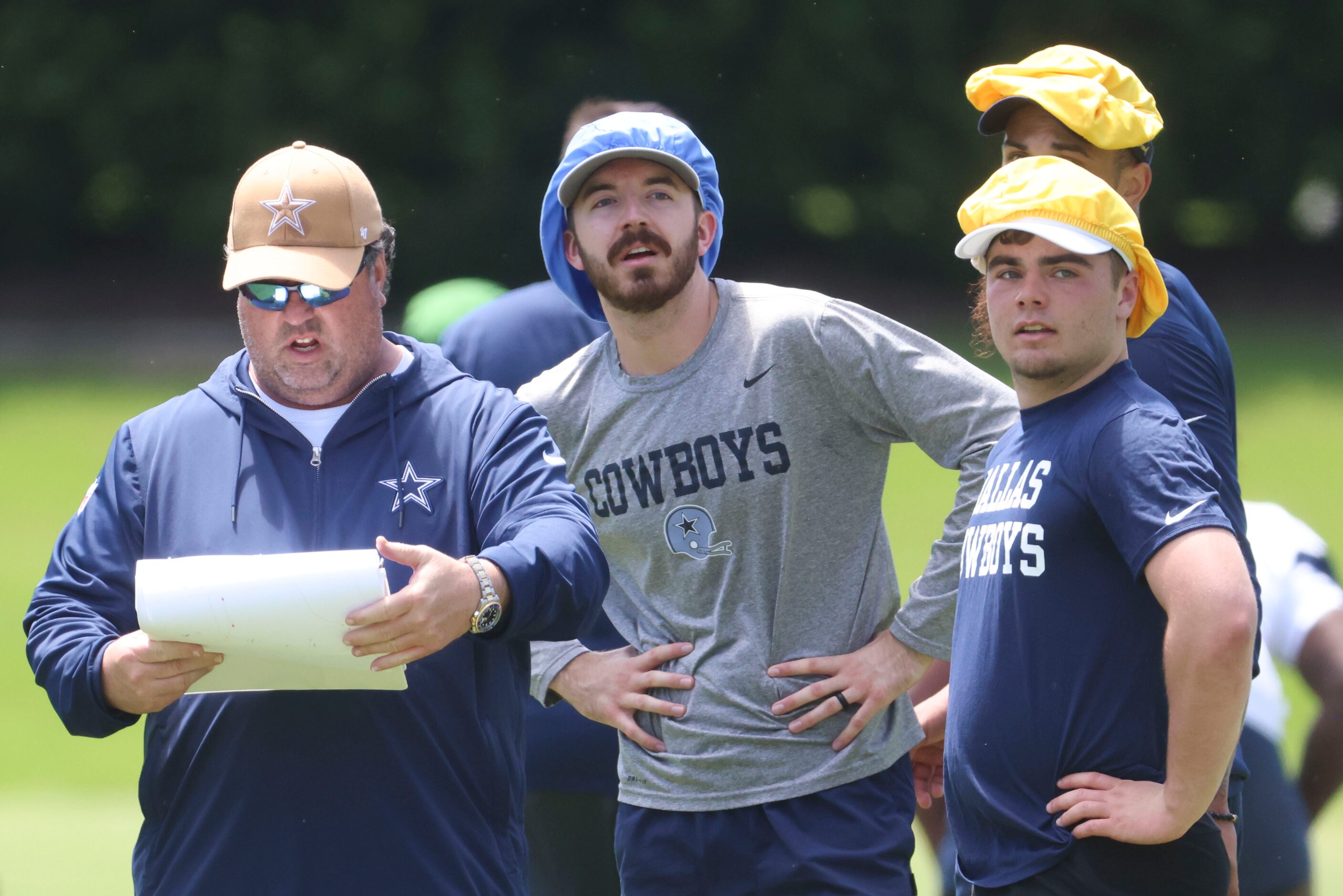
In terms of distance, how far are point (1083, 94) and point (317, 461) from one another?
1.51 m

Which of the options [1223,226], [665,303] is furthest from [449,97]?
[665,303]

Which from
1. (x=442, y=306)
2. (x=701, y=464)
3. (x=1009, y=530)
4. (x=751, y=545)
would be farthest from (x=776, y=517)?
(x=442, y=306)

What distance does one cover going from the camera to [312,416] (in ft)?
8.63

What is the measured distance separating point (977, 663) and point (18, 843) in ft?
16.9

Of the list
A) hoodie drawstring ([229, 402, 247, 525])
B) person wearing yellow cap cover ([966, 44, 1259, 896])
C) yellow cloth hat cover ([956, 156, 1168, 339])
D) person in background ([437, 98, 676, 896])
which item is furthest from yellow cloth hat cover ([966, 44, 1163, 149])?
hoodie drawstring ([229, 402, 247, 525])

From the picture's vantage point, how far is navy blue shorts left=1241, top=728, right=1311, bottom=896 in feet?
10.4

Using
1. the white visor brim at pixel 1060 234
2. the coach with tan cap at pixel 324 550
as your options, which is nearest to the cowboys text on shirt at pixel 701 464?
the coach with tan cap at pixel 324 550

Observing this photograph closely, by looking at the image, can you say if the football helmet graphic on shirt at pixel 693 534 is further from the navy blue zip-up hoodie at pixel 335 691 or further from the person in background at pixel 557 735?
the person in background at pixel 557 735

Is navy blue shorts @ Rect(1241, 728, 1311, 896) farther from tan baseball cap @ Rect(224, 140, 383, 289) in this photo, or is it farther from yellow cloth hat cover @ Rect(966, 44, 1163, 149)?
tan baseball cap @ Rect(224, 140, 383, 289)

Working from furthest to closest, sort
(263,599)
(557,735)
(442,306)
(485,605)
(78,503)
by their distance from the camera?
(78,503)
(442,306)
(557,735)
(485,605)
(263,599)

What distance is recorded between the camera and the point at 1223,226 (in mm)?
16156

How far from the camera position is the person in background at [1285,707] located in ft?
10.5

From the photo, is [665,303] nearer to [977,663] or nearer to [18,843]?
[977,663]

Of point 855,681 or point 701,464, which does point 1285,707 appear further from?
point 701,464
